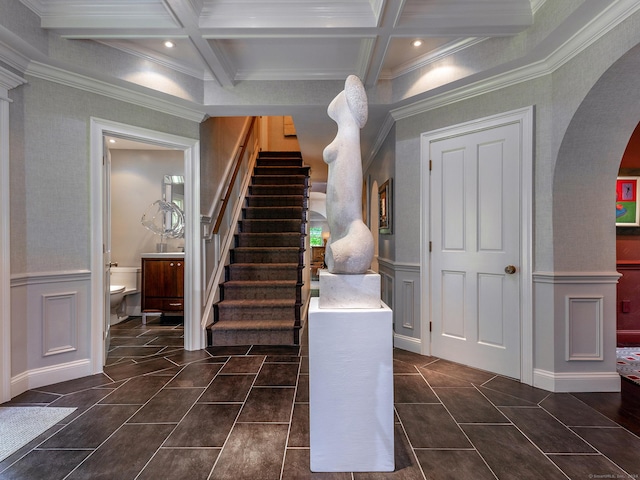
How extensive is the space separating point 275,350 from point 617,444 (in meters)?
2.49

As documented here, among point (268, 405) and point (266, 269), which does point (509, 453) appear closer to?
point (268, 405)

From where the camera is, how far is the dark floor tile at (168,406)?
200 cm

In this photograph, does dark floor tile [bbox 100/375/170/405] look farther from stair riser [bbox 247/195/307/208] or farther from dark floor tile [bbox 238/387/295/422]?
stair riser [bbox 247/195/307/208]

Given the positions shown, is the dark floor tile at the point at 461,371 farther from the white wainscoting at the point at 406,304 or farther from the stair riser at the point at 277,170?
the stair riser at the point at 277,170

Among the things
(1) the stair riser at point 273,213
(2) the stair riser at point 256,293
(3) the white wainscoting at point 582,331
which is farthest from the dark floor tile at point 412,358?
(1) the stair riser at point 273,213

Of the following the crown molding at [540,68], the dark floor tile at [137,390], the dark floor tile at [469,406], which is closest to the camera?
the crown molding at [540,68]

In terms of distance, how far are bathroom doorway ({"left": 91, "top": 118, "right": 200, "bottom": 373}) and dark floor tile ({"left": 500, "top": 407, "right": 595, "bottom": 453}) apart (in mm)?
2726

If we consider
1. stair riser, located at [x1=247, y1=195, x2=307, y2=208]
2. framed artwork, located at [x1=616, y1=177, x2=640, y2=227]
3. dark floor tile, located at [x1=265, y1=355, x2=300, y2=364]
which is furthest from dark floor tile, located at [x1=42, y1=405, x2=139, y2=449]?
framed artwork, located at [x1=616, y1=177, x2=640, y2=227]

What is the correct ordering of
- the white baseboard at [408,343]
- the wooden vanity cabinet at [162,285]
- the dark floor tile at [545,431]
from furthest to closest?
the wooden vanity cabinet at [162,285] < the white baseboard at [408,343] < the dark floor tile at [545,431]

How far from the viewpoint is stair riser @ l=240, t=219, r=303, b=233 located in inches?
188

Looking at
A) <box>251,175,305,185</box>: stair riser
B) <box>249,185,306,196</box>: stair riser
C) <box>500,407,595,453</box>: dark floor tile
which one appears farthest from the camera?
<box>251,175,305,185</box>: stair riser

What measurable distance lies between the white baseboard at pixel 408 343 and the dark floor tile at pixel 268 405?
134 cm

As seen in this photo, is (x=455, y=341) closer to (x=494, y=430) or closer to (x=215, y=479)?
(x=494, y=430)

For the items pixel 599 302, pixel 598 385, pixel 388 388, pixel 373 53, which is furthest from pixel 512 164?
pixel 388 388
